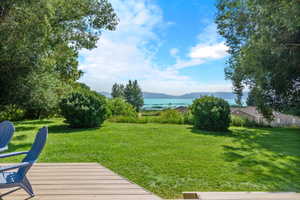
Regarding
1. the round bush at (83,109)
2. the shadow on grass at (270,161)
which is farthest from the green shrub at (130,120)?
the shadow on grass at (270,161)

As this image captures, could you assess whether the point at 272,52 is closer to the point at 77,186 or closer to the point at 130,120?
the point at 77,186

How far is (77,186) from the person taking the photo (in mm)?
2766

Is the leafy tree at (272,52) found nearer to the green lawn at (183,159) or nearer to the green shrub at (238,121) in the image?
the green lawn at (183,159)

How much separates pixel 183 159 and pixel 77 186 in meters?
2.70

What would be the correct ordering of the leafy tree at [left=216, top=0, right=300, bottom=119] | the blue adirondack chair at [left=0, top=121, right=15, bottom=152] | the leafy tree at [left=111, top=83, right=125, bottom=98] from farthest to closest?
the leafy tree at [left=111, top=83, right=125, bottom=98], the leafy tree at [left=216, top=0, right=300, bottom=119], the blue adirondack chair at [left=0, top=121, right=15, bottom=152]

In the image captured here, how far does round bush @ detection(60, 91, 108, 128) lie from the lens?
8547 millimetres

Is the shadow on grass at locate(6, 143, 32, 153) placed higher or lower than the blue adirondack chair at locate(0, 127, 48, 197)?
lower

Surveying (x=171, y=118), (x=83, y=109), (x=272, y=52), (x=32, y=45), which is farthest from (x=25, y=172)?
(x=171, y=118)

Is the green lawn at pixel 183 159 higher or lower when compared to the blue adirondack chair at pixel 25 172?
lower

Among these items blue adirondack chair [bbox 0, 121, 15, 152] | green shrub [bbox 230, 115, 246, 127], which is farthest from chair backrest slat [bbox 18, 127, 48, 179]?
green shrub [bbox 230, 115, 246, 127]

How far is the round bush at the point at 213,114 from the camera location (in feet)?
28.7

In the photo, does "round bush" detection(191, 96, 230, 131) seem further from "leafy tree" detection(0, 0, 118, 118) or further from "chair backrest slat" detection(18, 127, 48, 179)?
"chair backrest slat" detection(18, 127, 48, 179)

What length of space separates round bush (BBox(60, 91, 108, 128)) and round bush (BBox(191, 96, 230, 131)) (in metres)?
4.19

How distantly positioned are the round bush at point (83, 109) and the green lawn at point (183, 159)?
118 centimetres
